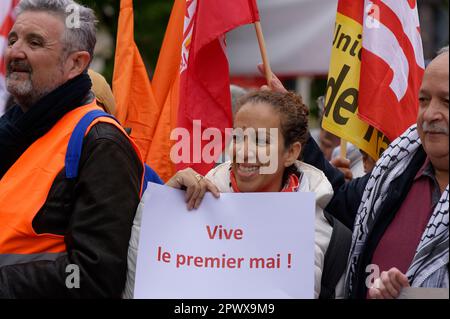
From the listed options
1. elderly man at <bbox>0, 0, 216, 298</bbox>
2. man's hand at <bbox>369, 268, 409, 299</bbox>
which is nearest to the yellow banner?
elderly man at <bbox>0, 0, 216, 298</bbox>

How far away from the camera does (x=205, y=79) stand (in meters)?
4.54

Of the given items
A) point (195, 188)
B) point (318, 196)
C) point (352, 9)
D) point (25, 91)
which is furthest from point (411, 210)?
point (352, 9)

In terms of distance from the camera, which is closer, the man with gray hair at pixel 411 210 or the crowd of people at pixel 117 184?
the man with gray hair at pixel 411 210

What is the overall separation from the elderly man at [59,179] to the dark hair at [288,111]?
1.33 ft

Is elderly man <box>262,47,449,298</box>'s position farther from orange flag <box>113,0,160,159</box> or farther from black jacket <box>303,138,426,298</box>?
orange flag <box>113,0,160,159</box>

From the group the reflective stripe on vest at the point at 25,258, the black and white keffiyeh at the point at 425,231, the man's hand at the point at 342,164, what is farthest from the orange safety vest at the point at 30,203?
the man's hand at the point at 342,164

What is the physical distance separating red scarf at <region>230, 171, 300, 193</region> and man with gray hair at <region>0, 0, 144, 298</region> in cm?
34

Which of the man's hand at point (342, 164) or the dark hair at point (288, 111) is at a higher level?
the dark hair at point (288, 111)

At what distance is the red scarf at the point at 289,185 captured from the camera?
11.2ft

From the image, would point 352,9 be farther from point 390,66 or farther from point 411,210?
point 411,210

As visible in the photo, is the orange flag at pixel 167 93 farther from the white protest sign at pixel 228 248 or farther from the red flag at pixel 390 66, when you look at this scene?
the white protest sign at pixel 228 248

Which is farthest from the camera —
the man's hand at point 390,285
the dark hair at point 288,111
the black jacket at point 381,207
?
the dark hair at point 288,111

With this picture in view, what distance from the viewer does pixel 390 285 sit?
2939mm

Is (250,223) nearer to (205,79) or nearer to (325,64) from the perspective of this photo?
(205,79)
